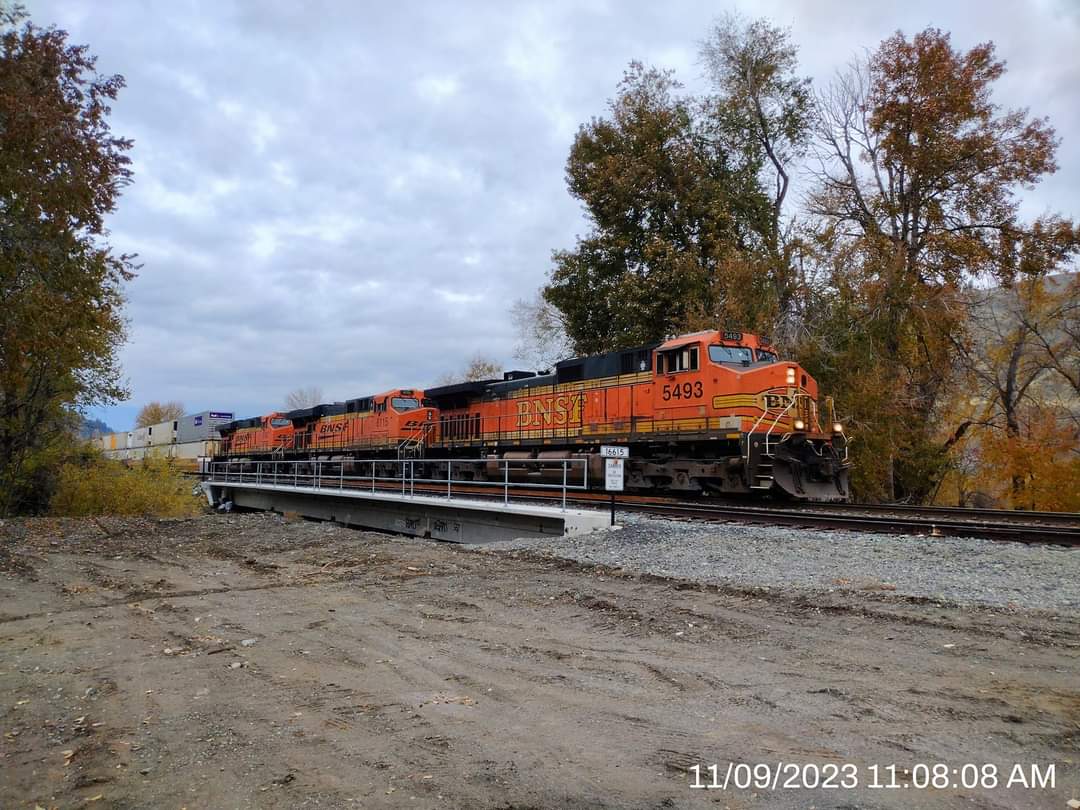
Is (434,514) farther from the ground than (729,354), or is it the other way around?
(729,354)

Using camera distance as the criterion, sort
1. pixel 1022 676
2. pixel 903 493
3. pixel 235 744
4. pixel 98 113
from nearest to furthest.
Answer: pixel 235 744, pixel 1022 676, pixel 98 113, pixel 903 493

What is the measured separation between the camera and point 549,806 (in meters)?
2.97

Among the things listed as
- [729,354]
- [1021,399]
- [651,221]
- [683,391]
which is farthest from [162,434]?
[1021,399]

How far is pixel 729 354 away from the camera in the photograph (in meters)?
14.6

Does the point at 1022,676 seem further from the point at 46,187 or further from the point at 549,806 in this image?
the point at 46,187

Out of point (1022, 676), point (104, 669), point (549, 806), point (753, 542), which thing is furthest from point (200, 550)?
point (1022, 676)

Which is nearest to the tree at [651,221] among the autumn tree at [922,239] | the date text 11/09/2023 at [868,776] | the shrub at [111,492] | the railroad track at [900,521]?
the autumn tree at [922,239]

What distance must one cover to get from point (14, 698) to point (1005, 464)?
953 inches

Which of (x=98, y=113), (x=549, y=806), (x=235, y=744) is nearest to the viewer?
(x=549, y=806)

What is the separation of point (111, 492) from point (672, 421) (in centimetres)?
1707

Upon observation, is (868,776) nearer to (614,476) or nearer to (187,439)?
(614,476)

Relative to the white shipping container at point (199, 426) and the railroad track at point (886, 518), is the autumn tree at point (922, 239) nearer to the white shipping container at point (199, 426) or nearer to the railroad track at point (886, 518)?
the railroad track at point (886, 518)

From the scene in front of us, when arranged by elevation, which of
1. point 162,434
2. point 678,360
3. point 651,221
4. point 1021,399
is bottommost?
point 162,434

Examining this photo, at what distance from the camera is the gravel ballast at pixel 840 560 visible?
261 inches
